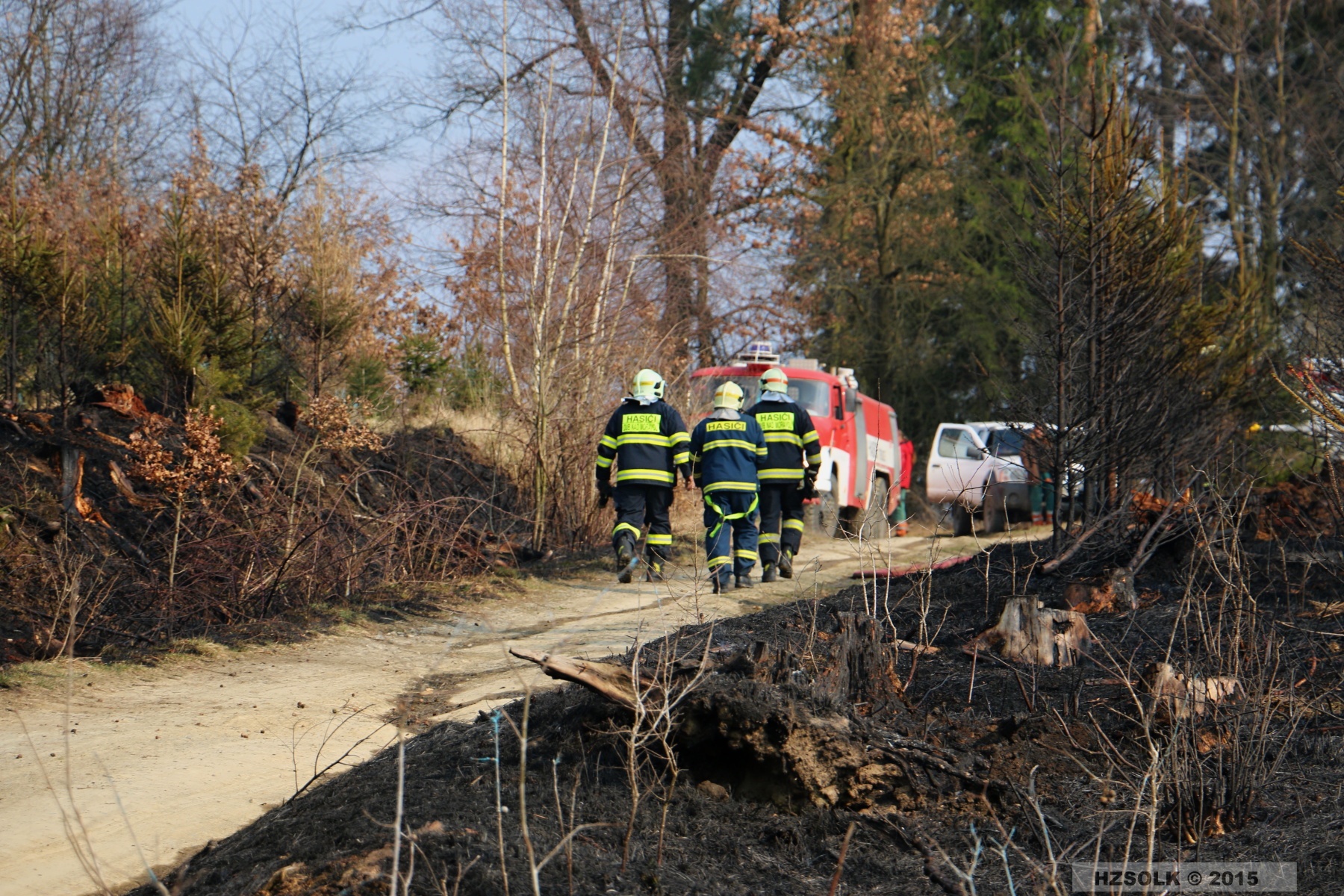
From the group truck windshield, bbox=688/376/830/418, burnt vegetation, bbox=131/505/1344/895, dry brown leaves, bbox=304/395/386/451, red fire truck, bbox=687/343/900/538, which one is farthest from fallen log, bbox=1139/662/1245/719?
truck windshield, bbox=688/376/830/418

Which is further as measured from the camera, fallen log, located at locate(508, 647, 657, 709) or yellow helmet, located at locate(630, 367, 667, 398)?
yellow helmet, located at locate(630, 367, 667, 398)

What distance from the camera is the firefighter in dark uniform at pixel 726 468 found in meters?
9.38

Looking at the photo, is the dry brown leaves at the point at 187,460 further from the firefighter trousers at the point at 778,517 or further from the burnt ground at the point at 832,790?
the firefighter trousers at the point at 778,517

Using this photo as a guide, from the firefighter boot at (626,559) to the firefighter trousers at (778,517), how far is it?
1.31m

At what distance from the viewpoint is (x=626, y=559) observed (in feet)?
30.9

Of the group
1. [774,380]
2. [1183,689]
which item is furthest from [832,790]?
[774,380]

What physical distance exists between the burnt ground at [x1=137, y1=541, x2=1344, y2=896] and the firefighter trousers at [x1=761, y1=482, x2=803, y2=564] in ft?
16.9

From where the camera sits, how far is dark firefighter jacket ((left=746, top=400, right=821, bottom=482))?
392 inches

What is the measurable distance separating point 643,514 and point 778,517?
1326 millimetres

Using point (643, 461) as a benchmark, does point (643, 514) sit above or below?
below

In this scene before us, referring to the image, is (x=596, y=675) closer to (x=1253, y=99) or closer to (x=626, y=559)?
(x=626, y=559)

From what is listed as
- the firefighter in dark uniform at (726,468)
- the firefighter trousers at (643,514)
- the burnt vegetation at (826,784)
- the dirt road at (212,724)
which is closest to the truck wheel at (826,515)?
the firefighter in dark uniform at (726,468)

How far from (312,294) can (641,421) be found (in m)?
4.42

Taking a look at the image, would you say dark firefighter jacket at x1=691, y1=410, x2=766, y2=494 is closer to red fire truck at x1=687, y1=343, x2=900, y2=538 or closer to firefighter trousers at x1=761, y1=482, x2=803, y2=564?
firefighter trousers at x1=761, y1=482, x2=803, y2=564
